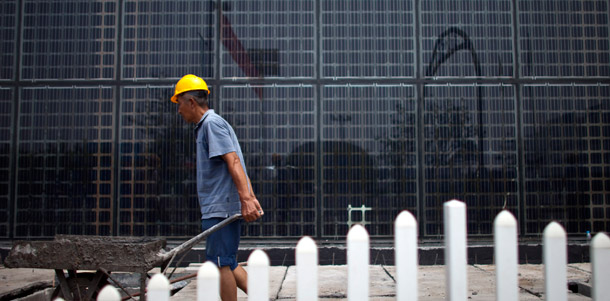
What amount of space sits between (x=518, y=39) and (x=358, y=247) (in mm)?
5524

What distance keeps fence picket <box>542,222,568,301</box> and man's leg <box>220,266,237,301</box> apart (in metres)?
2.10

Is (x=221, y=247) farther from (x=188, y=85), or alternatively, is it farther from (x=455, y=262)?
(x=455, y=262)

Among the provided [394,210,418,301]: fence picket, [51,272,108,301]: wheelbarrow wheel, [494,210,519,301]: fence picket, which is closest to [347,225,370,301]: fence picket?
[394,210,418,301]: fence picket

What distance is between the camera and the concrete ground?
4.44 metres

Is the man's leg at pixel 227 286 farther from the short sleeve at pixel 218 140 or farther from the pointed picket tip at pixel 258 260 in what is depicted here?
the pointed picket tip at pixel 258 260

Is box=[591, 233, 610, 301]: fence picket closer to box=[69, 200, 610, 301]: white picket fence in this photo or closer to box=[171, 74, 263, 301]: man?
box=[69, 200, 610, 301]: white picket fence

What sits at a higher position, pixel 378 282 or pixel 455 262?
pixel 455 262

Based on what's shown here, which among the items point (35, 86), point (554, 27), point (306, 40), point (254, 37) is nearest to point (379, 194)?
point (306, 40)

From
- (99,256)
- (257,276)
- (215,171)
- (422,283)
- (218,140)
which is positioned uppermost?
(218,140)

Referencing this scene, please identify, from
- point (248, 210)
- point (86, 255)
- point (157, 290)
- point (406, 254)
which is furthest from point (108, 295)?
point (86, 255)

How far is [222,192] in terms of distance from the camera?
357cm

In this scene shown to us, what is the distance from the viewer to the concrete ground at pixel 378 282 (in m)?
4.44

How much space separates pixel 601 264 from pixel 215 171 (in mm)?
2511

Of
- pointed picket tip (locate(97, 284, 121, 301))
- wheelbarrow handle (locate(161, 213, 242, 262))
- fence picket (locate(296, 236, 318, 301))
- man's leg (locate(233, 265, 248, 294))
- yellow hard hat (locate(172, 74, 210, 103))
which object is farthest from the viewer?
yellow hard hat (locate(172, 74, 210, 103))
